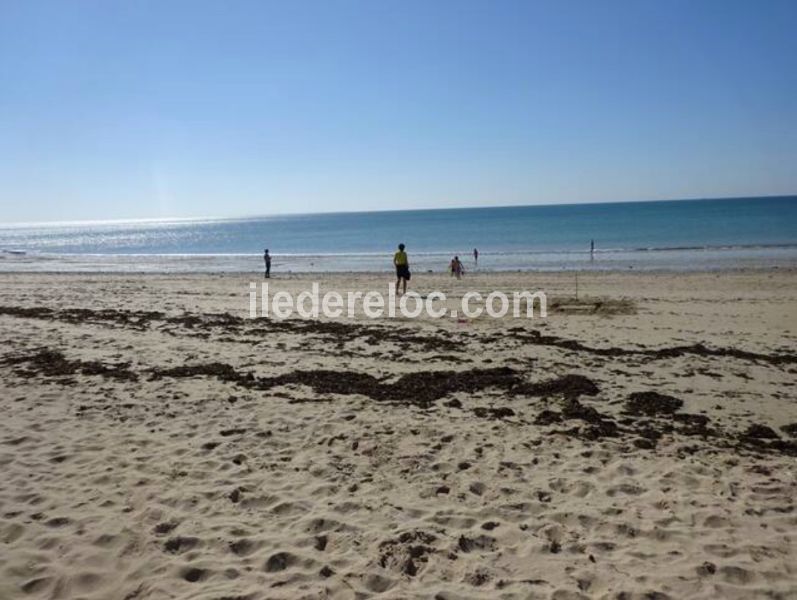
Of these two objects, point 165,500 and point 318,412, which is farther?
point 318,412

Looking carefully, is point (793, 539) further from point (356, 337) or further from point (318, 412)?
point (356, 337)

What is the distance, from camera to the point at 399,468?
5.23m

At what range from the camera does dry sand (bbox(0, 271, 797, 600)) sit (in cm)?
367

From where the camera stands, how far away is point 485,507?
449cm

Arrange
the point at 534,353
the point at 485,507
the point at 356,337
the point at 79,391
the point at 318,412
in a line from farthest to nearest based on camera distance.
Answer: the point at 356,337, the point at 534,353, the point at 79,391, the point at 318,412, the point at 485,507

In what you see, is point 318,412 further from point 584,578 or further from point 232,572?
point 584,578

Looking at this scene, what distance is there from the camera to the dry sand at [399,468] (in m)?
3.67

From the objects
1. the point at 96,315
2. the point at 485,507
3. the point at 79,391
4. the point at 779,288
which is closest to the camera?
the point at 485,507

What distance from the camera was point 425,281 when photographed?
969 inches

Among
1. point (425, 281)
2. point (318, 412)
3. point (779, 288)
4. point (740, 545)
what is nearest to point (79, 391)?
point (318, 412)

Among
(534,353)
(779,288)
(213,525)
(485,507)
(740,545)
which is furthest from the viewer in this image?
(779,288)

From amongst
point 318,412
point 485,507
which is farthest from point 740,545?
point 318,412

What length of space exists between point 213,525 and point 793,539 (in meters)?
4.44

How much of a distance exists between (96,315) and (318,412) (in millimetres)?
9861
